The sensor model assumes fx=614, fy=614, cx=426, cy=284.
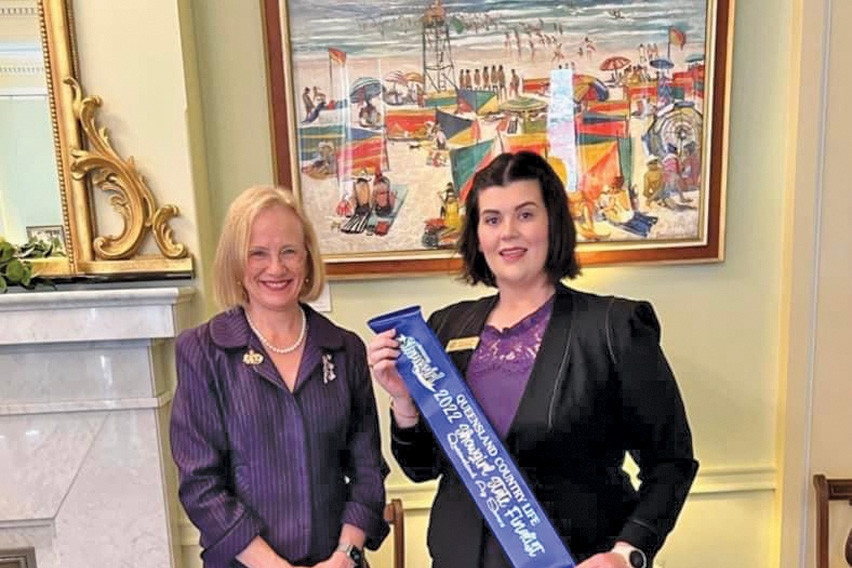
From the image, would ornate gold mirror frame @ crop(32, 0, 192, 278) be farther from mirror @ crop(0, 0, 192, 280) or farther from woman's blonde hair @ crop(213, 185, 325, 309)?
woman's blonde hair @ crop(213, 185, 325, 309)

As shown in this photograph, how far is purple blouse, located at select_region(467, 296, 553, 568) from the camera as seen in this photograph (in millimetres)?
946

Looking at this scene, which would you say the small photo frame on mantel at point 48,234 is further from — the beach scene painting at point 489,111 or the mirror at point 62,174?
the beach scene painting at point 489,111

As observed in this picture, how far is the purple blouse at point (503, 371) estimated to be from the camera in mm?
946

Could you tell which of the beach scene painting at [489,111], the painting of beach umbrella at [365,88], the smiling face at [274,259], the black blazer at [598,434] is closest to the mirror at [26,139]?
the beach scene painting at [489,111]

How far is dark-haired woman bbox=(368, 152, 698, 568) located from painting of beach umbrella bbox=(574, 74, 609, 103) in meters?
0.74

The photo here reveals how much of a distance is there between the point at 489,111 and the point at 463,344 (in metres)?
0.85

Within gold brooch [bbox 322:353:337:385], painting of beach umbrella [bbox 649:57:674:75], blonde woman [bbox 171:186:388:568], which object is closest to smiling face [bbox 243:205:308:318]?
blonde woman [bbox 171:186:388:568]

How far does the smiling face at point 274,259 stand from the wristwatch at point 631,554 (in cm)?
64

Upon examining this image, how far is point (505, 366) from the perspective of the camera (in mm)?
966

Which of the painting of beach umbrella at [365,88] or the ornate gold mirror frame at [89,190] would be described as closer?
the ornate gold mirror frame at [89,190]

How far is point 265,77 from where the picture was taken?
163 centimetres

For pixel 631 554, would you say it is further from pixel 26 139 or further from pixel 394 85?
pixel 26 139

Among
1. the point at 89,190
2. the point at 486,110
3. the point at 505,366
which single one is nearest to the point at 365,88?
the point at 486,110

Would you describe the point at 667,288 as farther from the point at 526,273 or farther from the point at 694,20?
the point at 526,273
